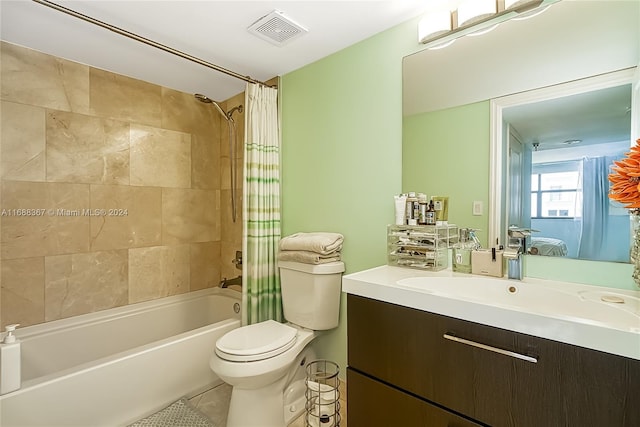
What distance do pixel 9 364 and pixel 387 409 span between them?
1.58 meters

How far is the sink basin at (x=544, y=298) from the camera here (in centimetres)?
89

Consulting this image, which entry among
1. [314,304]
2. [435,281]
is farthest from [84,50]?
[435,281]

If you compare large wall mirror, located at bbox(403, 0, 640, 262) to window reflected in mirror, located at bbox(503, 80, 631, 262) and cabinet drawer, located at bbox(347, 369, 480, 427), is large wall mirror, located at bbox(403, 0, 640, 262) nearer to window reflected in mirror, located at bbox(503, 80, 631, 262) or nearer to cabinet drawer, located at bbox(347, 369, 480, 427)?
window reflected in mirror, located at bbox(503, 80, 631, 262)

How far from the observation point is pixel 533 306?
1128 millimetres

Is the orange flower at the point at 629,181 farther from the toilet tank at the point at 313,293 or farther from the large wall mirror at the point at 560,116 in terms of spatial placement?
the toilet tank at the point at 313,293

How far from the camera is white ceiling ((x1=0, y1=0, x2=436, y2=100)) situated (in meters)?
1.51

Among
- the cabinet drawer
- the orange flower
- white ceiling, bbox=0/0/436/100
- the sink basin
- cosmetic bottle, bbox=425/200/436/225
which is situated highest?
white ceiling, bbox=0/0/436/100

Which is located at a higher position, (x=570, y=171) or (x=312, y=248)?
(x=570, y=171)

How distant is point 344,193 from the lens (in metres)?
1.90

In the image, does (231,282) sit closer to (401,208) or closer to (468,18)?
(401,208)

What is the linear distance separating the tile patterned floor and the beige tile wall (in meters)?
0.91

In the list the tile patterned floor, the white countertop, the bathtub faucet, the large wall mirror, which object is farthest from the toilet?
the large wall mirror

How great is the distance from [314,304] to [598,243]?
132 centimetres

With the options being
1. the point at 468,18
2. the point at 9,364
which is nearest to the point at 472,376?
the point at 468,18
